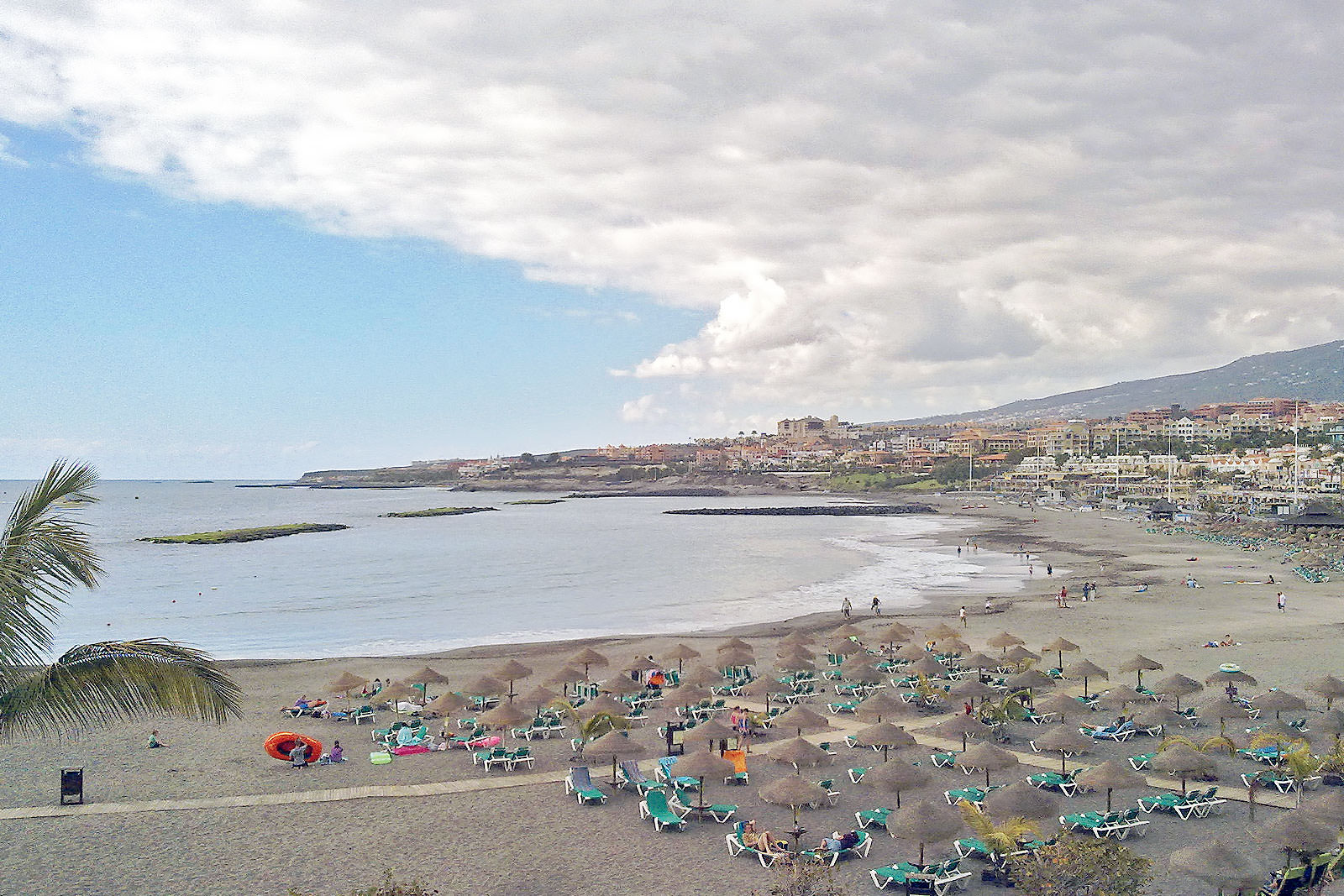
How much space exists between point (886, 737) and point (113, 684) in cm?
1131

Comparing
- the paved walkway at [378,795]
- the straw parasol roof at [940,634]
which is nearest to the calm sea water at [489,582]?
the straw parasol roof at [940,634]

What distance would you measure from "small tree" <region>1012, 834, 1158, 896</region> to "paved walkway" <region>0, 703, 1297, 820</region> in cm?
557

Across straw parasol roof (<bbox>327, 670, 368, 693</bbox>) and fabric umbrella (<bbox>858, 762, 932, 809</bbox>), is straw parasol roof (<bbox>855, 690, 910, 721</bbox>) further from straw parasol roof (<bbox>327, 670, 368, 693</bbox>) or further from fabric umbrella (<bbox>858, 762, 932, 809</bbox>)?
straw parasol roof (<bbox>327, 670, 368, 693</bbox>)

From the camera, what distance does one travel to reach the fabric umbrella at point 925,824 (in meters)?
10.7

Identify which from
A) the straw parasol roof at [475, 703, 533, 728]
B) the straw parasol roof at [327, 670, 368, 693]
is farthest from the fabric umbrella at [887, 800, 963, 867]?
the straw parasol roof at [327, 670, 368, 693]

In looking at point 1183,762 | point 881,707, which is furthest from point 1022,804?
point 881,707

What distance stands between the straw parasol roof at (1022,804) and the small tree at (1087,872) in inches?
81.8

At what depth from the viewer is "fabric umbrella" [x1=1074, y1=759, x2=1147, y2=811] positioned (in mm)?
12242

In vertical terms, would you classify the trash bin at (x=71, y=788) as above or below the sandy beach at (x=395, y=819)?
above

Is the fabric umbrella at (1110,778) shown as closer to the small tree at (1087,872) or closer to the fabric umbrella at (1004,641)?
the small tree at (1087,872)

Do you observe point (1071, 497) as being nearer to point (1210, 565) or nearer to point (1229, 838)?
point (1210, 565)

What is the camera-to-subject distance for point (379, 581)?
49.2 metres

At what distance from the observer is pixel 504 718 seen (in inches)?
633

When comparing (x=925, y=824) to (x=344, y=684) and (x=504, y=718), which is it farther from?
(x=344, y=684)
